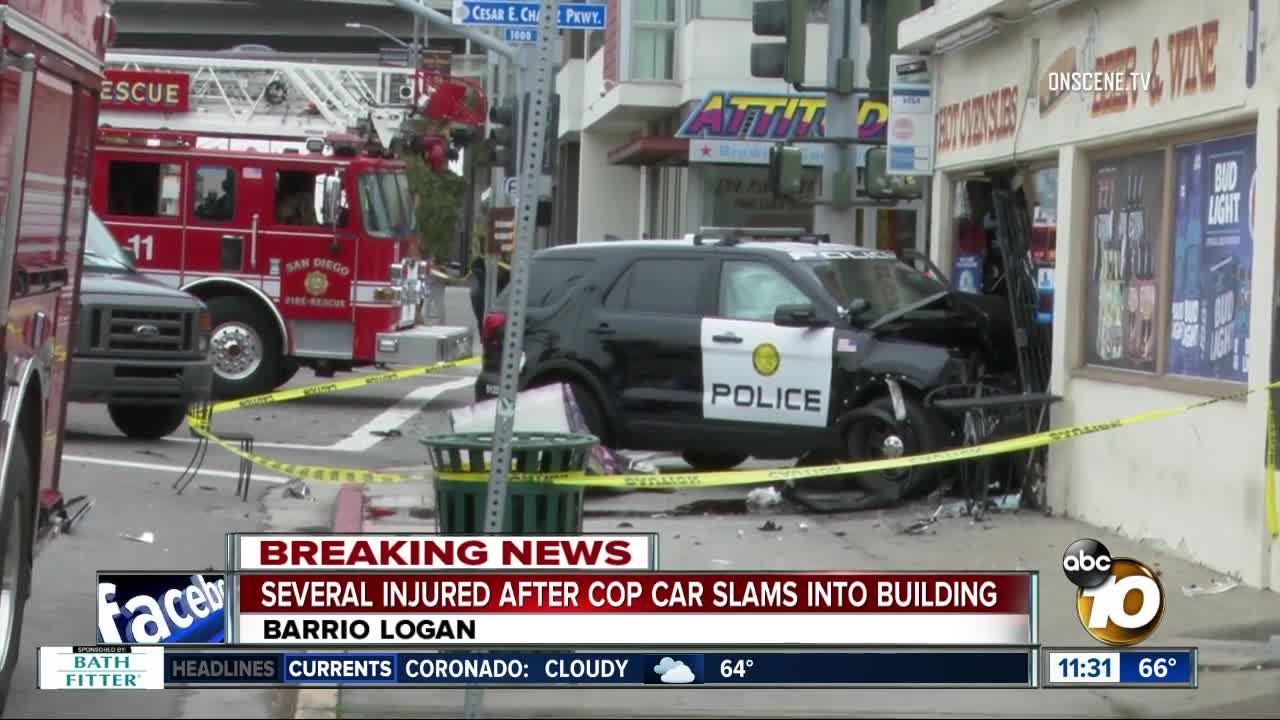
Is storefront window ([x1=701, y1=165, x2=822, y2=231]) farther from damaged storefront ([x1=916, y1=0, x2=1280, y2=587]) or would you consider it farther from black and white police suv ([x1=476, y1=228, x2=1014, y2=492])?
damaged storefront ([x1=916, y1=0, x2=1280, y2=587])

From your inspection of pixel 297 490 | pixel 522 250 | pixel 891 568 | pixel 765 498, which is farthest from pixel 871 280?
pixel 522 250

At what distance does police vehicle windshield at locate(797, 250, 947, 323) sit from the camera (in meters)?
14.7

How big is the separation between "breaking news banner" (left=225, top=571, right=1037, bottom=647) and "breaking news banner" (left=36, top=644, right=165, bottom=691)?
339 millimetres

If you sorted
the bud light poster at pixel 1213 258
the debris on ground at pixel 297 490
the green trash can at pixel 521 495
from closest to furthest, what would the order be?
the green trash can at pixel 521 495 → the bud light poster at pixel 1213 258 → the debris on ground at pixel 297 490

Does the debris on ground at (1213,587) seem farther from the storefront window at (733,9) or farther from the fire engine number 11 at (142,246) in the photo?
the storefront window at (733,9)

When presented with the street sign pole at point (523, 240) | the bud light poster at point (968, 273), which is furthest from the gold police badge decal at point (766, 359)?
the street sign pole at point (523, 240)

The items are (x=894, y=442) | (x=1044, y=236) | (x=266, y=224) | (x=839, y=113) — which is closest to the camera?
(x=894, y=442)

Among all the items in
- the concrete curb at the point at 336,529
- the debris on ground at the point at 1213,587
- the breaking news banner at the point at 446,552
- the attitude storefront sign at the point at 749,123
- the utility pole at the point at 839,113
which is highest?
the attitude storefront sign at the point at 749,123

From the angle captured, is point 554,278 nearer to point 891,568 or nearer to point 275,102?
point 891,568

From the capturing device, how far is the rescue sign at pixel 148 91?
23297mm

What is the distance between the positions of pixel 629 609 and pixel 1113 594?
1999 mm

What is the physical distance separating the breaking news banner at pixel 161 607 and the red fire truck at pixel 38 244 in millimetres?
400

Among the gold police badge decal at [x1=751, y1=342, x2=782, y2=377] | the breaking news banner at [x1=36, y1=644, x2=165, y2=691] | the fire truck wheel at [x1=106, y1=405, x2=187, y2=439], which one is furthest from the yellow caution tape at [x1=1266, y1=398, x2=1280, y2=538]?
the fire truck wheel at [x1=106, y1=405, x2=187, y2=439]

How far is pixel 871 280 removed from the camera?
15.1m
